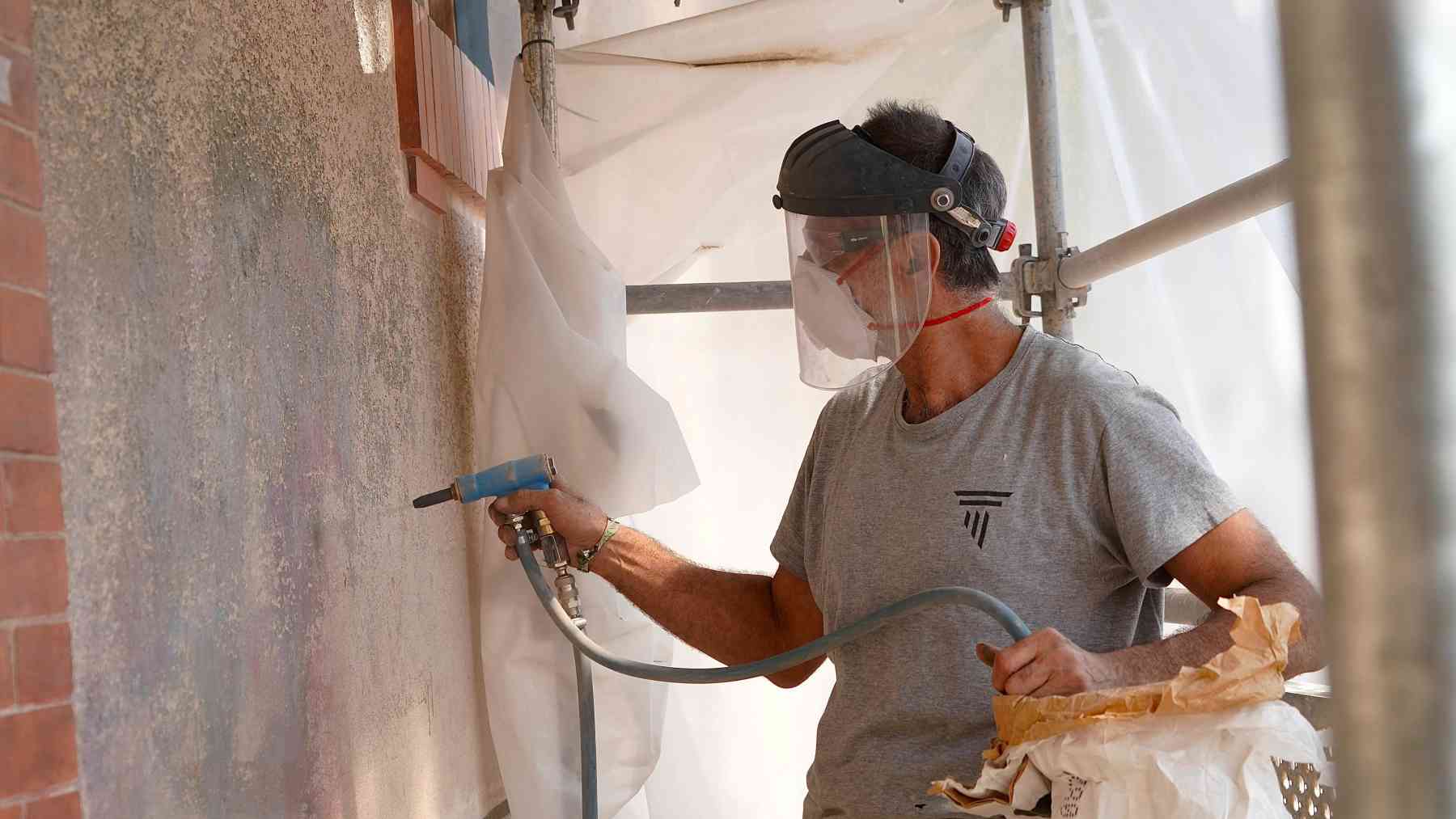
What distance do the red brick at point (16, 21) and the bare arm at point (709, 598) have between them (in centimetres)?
111

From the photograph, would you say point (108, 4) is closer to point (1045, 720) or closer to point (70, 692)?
point (70, 692)

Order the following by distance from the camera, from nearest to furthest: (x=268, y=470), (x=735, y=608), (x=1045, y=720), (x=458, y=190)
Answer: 1. (x=1045, y=720)
2. (x=268, y=470)
3. (x=735, y=608)
4. (x=458, y=190)

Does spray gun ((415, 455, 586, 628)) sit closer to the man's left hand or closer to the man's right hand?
the man's right hand

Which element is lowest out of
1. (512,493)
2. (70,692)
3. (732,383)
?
(70,692)

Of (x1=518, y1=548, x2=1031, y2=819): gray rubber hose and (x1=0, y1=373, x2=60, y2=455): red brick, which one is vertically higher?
(x1=0, y1=373, x2=60, y2=455): red brick

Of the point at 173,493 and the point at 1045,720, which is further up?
the point at 173,493

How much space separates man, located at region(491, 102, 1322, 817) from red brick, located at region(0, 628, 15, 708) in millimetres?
989

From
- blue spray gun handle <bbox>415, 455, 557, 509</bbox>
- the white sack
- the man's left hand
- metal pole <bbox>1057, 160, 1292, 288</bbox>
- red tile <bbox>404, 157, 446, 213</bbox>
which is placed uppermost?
red tile <bbox>404, 157, 446, 213</bbox>

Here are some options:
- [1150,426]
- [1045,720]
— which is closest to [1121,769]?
[1045,720]

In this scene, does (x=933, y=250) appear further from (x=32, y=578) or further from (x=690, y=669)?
(x=32, y=578)

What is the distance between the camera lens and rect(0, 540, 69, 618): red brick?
0.92 metres

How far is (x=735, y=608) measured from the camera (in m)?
2.08

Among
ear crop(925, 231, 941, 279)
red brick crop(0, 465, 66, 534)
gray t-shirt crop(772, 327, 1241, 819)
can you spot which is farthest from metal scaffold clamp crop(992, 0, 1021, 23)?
red brick crop(0, 465, 66, 534)

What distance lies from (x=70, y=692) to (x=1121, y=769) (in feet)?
3.27
